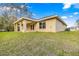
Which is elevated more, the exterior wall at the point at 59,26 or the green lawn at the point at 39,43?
the exterior wall at the point at 59,26

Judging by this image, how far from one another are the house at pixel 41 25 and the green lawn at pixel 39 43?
4cm

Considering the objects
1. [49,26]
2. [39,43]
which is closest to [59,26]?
[49,26]

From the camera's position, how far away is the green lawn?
2.06 m

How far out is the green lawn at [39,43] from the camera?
6.76ft

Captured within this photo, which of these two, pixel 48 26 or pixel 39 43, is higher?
pixel 48 26

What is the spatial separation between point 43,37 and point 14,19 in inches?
14.1

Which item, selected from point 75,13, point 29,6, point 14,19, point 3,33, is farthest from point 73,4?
point 3,33

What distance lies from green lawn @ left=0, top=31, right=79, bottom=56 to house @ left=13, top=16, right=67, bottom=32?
4cm

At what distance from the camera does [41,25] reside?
2115 millimetres

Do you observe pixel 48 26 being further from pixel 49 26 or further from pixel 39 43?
pixel 39 43

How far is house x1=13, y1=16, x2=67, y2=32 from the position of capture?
2.10 m

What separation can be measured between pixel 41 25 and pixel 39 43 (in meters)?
0.19

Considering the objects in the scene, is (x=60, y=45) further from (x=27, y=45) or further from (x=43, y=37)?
(x=27, y=45)

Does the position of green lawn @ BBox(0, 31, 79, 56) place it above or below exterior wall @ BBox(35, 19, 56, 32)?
below
